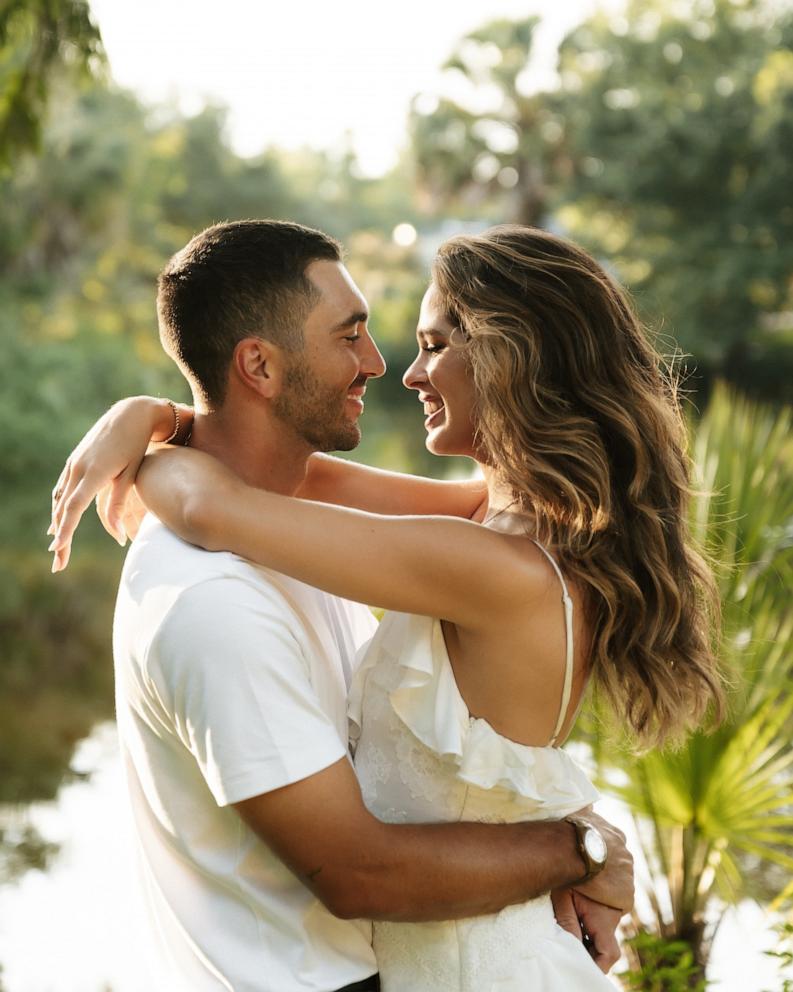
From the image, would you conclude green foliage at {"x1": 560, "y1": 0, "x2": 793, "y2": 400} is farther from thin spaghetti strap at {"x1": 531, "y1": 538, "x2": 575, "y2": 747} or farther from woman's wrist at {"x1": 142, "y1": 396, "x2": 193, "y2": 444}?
thin spaghetti strap at {"x1": 531, "y1": 538, "x2": 575, "y2": 747}

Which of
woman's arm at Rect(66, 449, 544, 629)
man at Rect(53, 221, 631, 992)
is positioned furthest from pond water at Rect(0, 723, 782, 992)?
woman's arm at Rect(66, 449, 544, 629)

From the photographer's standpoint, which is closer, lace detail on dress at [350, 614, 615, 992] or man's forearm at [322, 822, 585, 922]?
man's forearm at [322, 822, 585, 922]

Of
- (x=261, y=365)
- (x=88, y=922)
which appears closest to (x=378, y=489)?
(x=261, y=365)

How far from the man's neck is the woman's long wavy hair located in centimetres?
44

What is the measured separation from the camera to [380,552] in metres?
2.24

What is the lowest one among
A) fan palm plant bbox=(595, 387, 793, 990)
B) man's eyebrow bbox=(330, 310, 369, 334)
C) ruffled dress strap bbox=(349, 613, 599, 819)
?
fan palm plant bbox=(595, 387, 793, 990)

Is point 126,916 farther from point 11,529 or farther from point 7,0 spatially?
point 11,529

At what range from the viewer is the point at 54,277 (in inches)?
1120

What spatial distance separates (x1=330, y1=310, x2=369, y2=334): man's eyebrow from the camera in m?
2.64

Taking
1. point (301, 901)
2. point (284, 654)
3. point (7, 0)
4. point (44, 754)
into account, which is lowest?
point (44, 754)

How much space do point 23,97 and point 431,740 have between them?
4926 mm

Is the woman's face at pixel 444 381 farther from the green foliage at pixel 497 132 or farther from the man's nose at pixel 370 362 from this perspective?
the green foliage at pixel 497 132

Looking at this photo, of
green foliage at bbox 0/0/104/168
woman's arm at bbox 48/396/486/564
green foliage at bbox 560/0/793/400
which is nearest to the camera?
woman's arm at bbox 48/396/486/564

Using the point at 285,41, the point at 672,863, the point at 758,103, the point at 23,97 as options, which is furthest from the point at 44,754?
the point at 285,41
